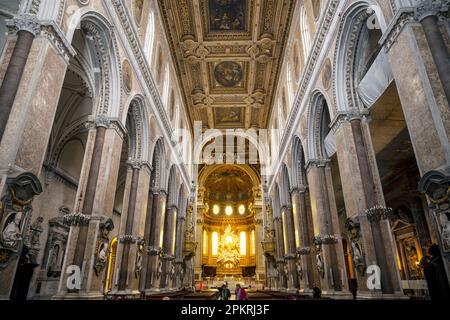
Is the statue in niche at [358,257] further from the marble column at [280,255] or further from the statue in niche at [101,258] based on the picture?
the marble column at [280,255]

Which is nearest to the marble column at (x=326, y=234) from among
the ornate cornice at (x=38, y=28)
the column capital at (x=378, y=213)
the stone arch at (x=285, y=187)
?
the column capital at (x=378, y=213)

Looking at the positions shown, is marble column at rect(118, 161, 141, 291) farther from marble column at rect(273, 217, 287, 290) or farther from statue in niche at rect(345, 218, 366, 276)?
marble column at rect(273, 217, 287, 290)

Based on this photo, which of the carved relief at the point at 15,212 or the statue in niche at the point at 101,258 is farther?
the statue in niche at the point at 101,258

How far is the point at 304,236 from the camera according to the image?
48.3 ft

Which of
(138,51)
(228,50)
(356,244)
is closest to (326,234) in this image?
(356,244)

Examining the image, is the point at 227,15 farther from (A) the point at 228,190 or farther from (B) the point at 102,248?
(A) the point at 228,190

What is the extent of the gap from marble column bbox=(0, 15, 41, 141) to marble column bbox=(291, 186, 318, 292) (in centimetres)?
1275

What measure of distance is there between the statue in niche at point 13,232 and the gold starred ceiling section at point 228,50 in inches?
523

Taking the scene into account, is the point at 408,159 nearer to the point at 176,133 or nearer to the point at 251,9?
the point at 251,9

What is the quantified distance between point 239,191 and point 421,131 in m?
35.0

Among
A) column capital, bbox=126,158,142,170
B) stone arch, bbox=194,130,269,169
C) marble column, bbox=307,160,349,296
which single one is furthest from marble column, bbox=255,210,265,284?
column capital, bbox=126,158,142,170

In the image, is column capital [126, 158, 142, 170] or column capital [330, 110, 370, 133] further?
column capital [126, 158, 142, 170]

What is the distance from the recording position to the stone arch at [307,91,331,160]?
12805mm

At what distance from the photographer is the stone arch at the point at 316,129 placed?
1280 cm
